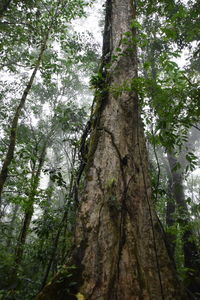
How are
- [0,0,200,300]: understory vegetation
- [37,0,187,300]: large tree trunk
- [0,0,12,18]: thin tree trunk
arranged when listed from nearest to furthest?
[37,0,187,300]: large tree trunk, [0,0,200,300]: understory vegetation, [0,0,12,18]: thin tree trunk

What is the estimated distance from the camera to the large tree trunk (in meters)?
1.39

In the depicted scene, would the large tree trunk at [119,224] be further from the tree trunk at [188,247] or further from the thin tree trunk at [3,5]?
the thin tree trunk at [3,5]

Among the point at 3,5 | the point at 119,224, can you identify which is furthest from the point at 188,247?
the point at 3,5

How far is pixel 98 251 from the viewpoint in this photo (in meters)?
1.50

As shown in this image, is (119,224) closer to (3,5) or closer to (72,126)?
(72,126)

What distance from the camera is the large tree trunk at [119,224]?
1388mm

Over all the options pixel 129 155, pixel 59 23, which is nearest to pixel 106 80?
pixel 129 155

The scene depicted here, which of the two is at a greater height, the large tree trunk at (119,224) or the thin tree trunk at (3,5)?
the thin tree trunk at (3,5)

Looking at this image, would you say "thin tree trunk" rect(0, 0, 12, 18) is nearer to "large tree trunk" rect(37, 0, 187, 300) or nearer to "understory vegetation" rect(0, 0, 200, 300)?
"understory vegetation" rect(0, 0, 200, 300)

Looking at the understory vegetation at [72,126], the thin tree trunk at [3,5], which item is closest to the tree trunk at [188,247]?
the understory vegetation at [72,126]

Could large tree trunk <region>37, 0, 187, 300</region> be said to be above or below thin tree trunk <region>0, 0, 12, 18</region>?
below

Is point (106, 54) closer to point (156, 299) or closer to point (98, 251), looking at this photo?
point (98, 251)

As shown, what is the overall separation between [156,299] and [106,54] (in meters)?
3.06

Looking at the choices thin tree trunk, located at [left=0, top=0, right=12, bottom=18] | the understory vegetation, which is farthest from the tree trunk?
thin tree trunk, located at [left=0, top=0, right=12, bottom=18]
